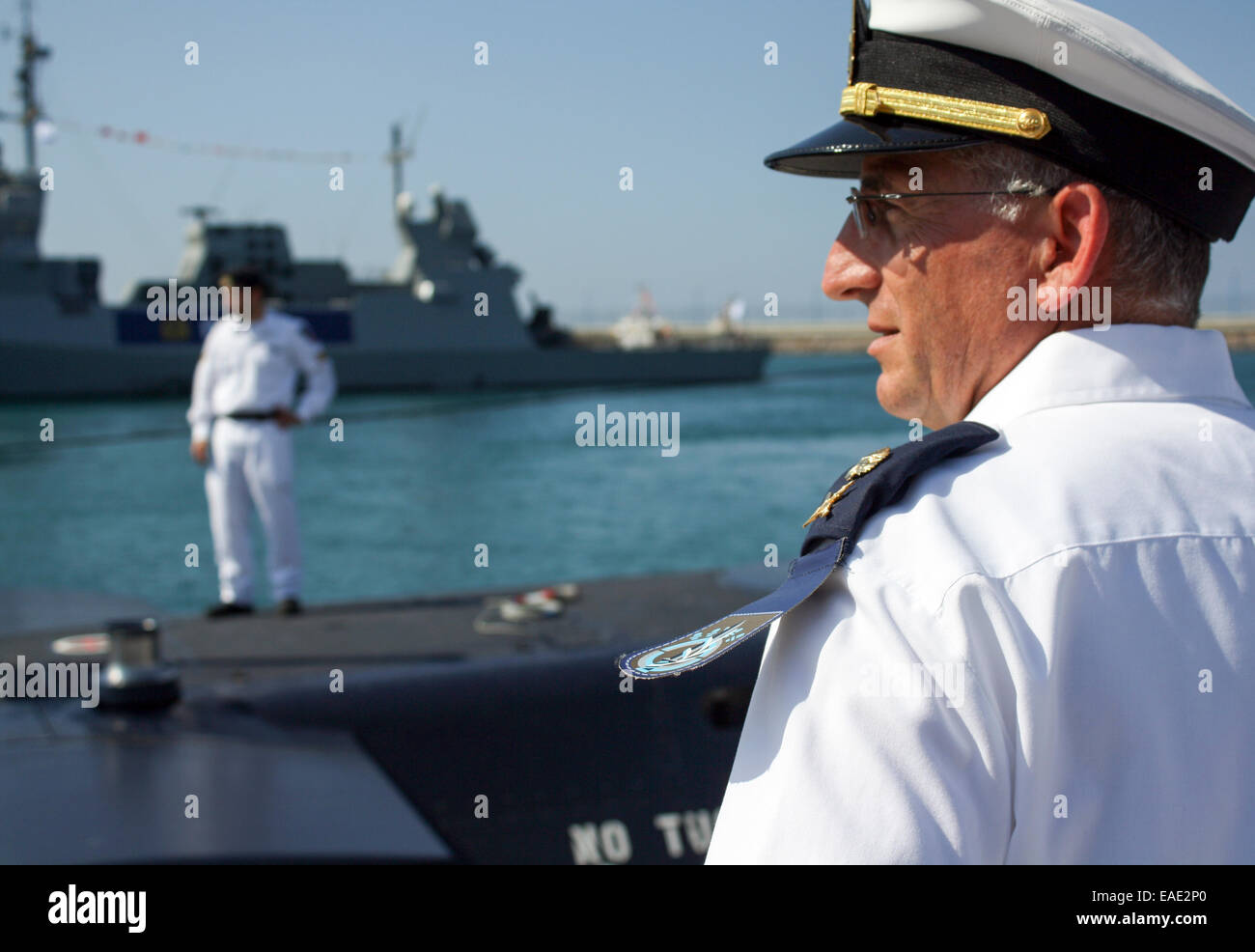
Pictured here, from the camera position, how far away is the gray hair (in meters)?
0.91

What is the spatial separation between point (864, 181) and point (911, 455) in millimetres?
282

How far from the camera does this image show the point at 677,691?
3.37m

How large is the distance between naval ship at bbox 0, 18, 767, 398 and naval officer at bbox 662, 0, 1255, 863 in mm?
33733

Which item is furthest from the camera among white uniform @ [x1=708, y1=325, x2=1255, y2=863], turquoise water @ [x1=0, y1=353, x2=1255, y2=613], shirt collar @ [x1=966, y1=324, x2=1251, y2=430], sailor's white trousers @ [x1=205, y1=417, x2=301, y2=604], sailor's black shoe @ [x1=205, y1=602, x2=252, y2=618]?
turquoise water @ [x1=0, y1=353, x2=1255, y2=613]

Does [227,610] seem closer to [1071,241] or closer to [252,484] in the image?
[252,484]

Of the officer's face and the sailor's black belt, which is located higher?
the officer's face

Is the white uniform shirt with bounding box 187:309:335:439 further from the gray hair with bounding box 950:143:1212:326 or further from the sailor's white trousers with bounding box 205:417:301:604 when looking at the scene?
the gray hair with bounding box 950:143:1212:326

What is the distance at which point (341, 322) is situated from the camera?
120 feet

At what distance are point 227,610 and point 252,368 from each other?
1.47m

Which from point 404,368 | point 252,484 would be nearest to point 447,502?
point 252,484

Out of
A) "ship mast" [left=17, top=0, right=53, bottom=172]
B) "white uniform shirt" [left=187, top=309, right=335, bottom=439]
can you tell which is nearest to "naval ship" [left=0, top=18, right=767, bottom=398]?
"ship mast" [left=17, top=0, right=53, bottom=172]

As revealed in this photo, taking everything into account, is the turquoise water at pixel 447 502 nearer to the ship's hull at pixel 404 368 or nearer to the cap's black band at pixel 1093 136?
the ship's hull at pixel 404 368

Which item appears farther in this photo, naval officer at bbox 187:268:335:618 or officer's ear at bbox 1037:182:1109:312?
naval officer at bbox 187:268:335:618
